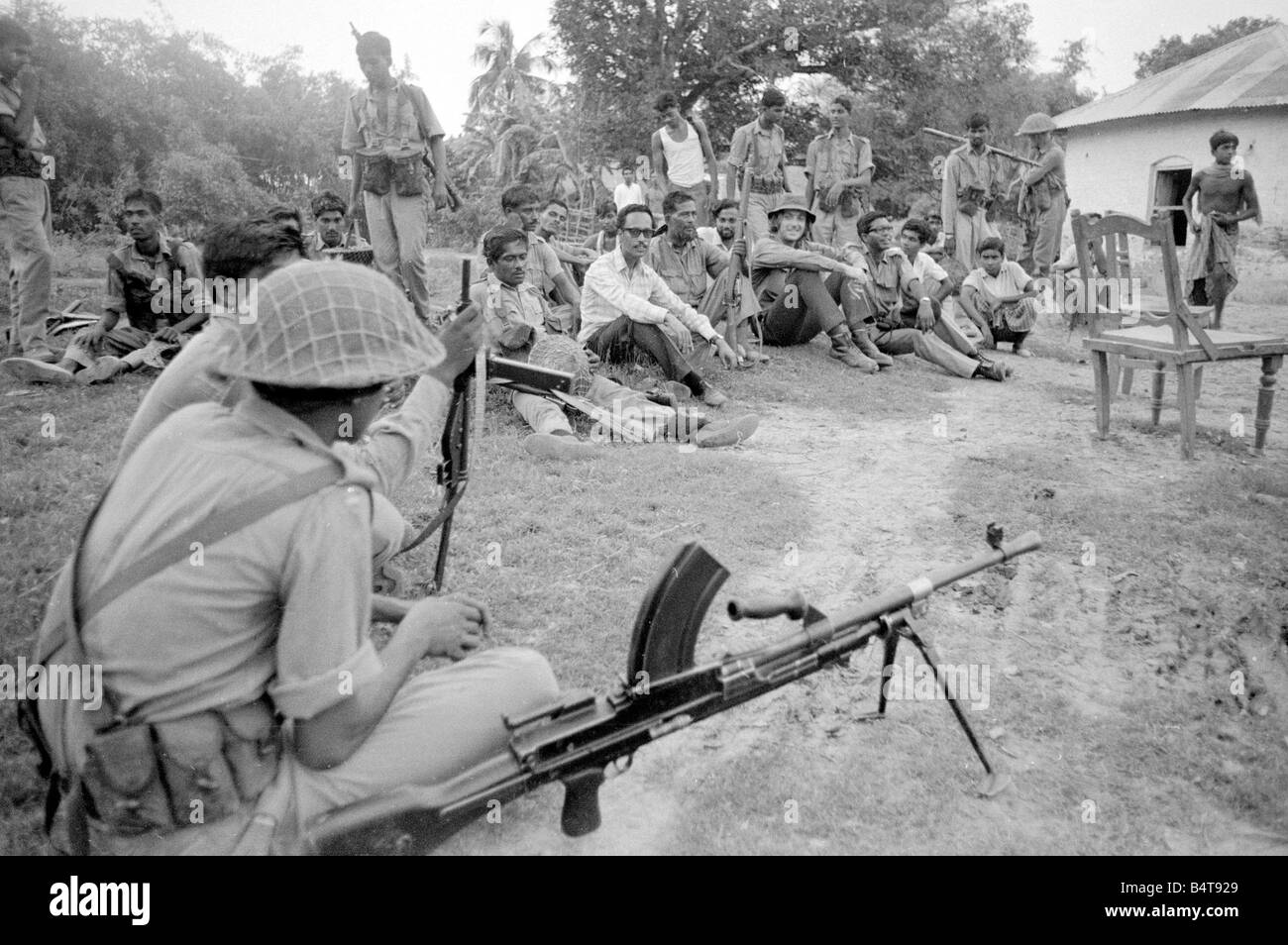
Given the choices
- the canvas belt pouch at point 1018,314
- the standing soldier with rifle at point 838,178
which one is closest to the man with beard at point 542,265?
the standing soldier with rifle at point 838,178

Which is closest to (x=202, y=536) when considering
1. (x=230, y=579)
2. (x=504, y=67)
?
(x=230, y=579)

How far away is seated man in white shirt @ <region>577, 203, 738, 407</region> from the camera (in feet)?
24.0

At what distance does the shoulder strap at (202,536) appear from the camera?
1.77 metres

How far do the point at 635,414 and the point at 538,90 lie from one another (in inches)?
1214

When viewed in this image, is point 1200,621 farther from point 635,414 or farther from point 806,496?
point 635,414

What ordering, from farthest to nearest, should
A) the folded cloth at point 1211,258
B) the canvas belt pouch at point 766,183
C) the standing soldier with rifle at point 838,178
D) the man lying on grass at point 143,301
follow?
the standing soldier with rifle at point 838,178
the canvas belt pouch at point 766,183
the folded cloth at point 1211,258
the man lying on grass at point 143,301

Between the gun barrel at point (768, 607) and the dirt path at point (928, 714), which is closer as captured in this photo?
the gun barrel at point (768, 607)

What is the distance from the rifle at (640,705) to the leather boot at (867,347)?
6487 mm

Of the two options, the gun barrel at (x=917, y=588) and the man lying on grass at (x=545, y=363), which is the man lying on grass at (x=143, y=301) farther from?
the gun barrel at (x=917, y=588)

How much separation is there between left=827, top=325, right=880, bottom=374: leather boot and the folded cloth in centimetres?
421

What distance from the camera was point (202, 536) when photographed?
1771mm

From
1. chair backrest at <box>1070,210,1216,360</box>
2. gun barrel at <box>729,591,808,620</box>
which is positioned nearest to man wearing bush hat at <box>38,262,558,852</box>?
gun barrel at <box>729,591,808,620</box>

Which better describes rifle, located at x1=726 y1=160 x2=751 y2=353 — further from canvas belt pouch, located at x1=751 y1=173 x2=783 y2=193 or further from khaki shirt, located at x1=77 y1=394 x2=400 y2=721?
khaki shirt, located at x1=77 y1=394 x2=400 y2=721

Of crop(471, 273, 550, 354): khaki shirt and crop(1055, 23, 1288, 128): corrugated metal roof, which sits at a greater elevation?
crop(1055, 23, 1288, 128): corrugated metal roof
